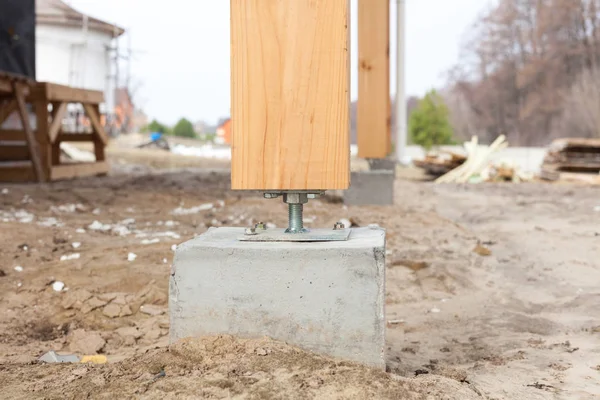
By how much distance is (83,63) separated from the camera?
33875 mm

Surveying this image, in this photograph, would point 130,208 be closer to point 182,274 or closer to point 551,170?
point 182,274

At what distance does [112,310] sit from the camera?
3.72 m

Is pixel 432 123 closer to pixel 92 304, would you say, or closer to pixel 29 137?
pixel 29 137

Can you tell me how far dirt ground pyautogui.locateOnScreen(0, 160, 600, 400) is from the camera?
210cm

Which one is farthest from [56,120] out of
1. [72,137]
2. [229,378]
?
[229,378]

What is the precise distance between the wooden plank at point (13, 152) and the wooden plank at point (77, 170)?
89 centimetres

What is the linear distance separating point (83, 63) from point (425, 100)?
18.0m

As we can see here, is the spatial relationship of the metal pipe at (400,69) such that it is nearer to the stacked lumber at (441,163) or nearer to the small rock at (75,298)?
the stacked lumber at (441,163)

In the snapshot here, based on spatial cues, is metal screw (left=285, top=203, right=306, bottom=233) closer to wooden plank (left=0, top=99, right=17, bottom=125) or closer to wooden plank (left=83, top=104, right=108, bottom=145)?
wooden plank (left=0, top=99, right=17, bottom=125)

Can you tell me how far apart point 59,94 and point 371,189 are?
Answer: 5.58m

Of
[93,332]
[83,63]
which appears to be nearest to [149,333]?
[93,332]

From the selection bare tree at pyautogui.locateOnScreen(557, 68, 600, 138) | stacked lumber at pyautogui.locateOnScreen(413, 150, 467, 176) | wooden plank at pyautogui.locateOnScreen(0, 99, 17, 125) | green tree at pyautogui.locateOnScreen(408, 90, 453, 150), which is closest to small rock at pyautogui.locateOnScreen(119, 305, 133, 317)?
wooden plank at pyautogui.locateOnScreen(0, 99, 17, 125)

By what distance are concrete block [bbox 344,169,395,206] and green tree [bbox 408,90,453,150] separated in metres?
23.4

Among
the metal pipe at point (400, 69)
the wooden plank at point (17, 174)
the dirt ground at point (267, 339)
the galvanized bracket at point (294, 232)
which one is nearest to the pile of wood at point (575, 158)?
the metal pipe at point (400, 69)
